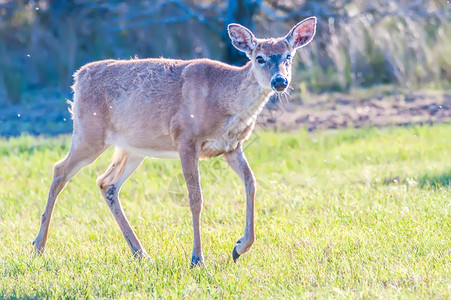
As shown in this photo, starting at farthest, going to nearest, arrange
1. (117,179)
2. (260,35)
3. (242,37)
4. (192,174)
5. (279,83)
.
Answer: (260,35) → (117,179) → (242,37) → (192,174) → (279,83)

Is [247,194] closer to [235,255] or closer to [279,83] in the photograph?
[235,255]

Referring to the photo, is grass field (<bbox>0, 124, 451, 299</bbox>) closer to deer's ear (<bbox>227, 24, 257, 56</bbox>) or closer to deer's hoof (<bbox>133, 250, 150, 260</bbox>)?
deer's hoof (<bbox>133, 250, 150, 260</bbox>)

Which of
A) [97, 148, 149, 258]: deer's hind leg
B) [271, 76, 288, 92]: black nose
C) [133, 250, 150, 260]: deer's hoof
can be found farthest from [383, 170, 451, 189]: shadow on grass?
[133, 250, 150, 260]: deer's hoof

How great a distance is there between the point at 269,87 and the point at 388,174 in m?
3.30

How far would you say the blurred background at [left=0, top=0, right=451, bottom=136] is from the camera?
1476 cm

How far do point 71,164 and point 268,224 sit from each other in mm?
1854

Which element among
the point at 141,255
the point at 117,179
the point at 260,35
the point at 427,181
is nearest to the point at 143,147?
the point at 117,179

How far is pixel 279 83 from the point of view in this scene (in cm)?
667

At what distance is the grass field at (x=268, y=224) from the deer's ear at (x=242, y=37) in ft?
5.28

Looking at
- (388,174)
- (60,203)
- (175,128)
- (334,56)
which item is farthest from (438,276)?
(334,56)

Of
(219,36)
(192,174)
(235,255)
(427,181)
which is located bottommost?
(219,36)

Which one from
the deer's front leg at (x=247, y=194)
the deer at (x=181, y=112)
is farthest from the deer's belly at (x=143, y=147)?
the deer's front leg at (x=247, y=194)

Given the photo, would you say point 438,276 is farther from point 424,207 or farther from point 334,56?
point 334,56

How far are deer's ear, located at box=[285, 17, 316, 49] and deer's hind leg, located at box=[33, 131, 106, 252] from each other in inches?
75.2
